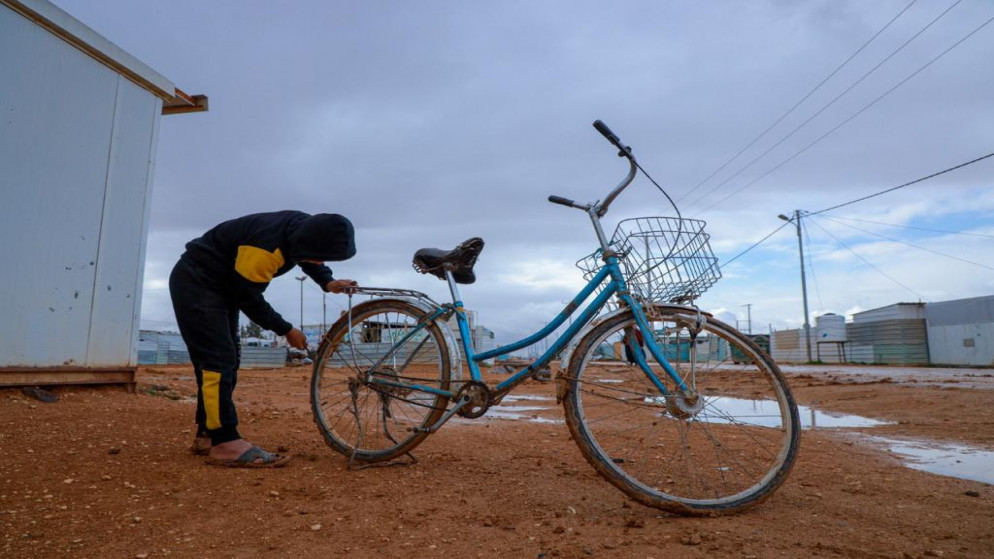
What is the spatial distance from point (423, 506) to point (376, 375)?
104 cm

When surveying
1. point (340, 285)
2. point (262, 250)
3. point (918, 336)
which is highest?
point (918, 336)

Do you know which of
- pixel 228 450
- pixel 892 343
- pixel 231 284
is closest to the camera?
pixel 228 450

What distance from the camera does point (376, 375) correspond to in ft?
Result: 11.1

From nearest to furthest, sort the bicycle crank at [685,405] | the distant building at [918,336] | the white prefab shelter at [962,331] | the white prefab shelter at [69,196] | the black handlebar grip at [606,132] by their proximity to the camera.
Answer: the bicycle crank at [685,405] → the black handlebar grip at [606,132] → the white prefab shelter at [69,196] → the white prefab shelter at [962,331] → the distant building at [918,336]

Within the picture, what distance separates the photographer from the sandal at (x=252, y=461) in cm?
309

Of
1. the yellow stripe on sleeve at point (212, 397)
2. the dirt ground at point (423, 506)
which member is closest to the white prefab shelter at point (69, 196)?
the dirt ground at point (423, 506)

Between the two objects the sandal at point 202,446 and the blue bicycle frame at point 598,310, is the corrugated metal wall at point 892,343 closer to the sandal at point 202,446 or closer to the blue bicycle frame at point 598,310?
the blue bicycle frame at point 598,310

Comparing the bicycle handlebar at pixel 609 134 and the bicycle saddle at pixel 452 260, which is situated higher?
the bicycle handlebar at pixel 609 134

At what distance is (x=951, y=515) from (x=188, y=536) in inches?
117

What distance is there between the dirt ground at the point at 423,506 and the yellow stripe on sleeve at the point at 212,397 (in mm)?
244

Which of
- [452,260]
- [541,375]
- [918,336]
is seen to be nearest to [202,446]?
[452,260]

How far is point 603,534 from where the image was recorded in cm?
212

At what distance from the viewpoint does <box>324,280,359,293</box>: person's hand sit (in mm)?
3379

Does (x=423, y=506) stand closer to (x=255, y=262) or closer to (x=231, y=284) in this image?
(x=255, y=262)
